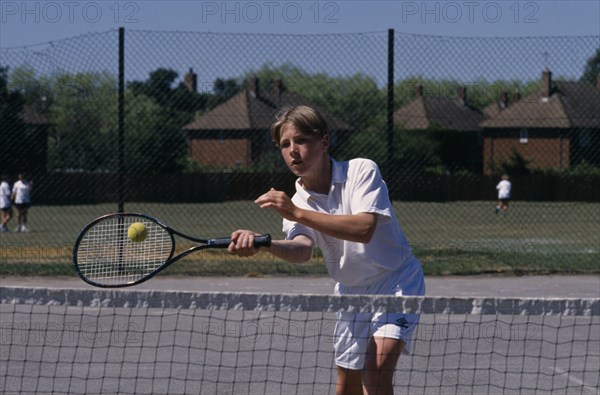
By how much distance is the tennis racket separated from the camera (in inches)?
184

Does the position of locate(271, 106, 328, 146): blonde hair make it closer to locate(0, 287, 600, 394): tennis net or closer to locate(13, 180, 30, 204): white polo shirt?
locate(0, 287, 600, 394): tennis net

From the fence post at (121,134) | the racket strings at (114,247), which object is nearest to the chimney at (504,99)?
the fence post at (121,134)

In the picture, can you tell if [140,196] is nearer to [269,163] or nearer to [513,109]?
[269,163]

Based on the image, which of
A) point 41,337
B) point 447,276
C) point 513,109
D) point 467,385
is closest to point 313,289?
point 447,276

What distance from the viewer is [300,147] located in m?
4.09

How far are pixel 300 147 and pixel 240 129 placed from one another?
1401cm

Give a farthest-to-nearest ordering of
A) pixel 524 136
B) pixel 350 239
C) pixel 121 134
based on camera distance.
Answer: pixel 524 136 → pixel 121 134 → pixel 350 239

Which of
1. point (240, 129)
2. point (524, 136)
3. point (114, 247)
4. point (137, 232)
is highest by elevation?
point (240, 129)

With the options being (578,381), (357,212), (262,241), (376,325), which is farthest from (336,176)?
(578,381)

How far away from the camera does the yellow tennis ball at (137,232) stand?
4976 mm

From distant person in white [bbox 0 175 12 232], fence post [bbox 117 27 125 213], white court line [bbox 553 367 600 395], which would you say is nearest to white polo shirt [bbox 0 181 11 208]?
distant person in white [bbox 0 175 12 232]

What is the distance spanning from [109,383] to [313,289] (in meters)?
4.94

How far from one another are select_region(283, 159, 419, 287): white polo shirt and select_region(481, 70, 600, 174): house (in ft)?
34.2

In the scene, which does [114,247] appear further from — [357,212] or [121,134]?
[121,134]
